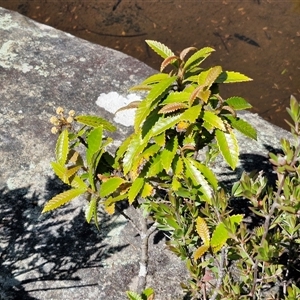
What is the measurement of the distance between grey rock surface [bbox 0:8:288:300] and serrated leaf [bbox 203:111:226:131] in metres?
1.05

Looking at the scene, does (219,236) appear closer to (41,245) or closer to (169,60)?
(169,60)

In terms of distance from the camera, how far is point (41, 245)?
278cm

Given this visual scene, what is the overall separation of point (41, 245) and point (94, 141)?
86 centimetres

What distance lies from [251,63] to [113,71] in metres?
1.76

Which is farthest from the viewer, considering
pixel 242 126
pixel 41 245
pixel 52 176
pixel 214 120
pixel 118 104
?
pixel 118 104

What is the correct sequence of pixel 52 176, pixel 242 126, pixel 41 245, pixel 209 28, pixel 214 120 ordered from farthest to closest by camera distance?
pixel 209 28
pixel 52 176
pixel 41 245
pixel 242 126
pixel 214 120

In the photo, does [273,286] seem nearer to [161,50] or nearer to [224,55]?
[161,50]

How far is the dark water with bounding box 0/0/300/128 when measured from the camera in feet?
16.5

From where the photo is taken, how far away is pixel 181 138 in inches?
86.1

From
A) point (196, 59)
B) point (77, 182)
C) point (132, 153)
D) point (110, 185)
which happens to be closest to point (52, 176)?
point (77, 182)

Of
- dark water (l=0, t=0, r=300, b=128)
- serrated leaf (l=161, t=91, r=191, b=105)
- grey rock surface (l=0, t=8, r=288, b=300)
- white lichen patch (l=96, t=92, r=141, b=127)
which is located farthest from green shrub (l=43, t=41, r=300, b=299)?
dark water (l=0, t=0, r=300, b=128)

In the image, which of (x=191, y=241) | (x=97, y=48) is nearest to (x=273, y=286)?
(x=191, y=241)

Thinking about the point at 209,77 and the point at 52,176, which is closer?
the point at 209,77

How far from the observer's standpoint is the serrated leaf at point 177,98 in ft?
6.63
